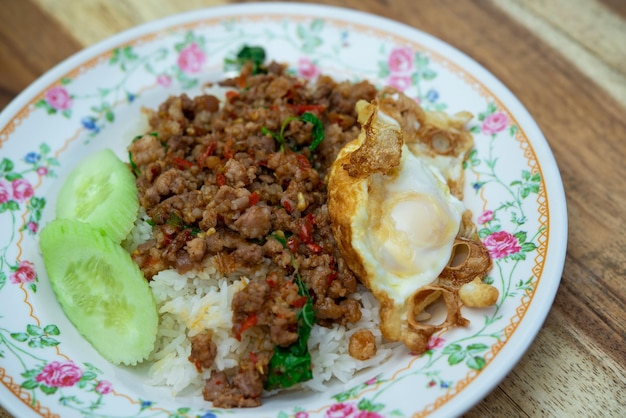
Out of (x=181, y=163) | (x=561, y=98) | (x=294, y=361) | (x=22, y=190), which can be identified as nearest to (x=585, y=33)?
(x=561, y=98)

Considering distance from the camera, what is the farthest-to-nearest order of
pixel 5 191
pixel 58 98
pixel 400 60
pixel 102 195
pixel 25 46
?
1. pixel 25 46
2. pixel 400 60
3. pixel 58 98
4. pixel 5 191
5. pixel 102 195

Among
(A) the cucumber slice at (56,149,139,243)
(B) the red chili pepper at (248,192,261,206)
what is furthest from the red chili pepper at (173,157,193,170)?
(B) the red chili pepper at (248,192,261,206)

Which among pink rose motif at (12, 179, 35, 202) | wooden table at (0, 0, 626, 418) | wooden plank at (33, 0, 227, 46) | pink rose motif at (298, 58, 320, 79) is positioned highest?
wooden plank at (33, 0, 227, 46)

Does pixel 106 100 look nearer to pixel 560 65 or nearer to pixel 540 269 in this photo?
pixel 540 269

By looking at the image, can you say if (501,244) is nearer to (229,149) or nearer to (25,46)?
(229,149)

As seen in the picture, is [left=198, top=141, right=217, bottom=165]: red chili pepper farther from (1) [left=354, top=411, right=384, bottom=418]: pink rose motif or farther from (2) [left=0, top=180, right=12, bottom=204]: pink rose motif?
(1) [left=354, top=411, right=384, bottom=418]: pink rose motif

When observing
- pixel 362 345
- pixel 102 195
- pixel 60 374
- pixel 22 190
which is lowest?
pixel 362 345

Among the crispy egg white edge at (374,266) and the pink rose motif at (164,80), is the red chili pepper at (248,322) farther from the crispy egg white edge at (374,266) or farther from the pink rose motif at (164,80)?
the pink rose motif at (164,80)

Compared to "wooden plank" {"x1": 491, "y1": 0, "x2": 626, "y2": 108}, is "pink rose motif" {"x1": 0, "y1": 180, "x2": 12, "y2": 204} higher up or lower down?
higher up
